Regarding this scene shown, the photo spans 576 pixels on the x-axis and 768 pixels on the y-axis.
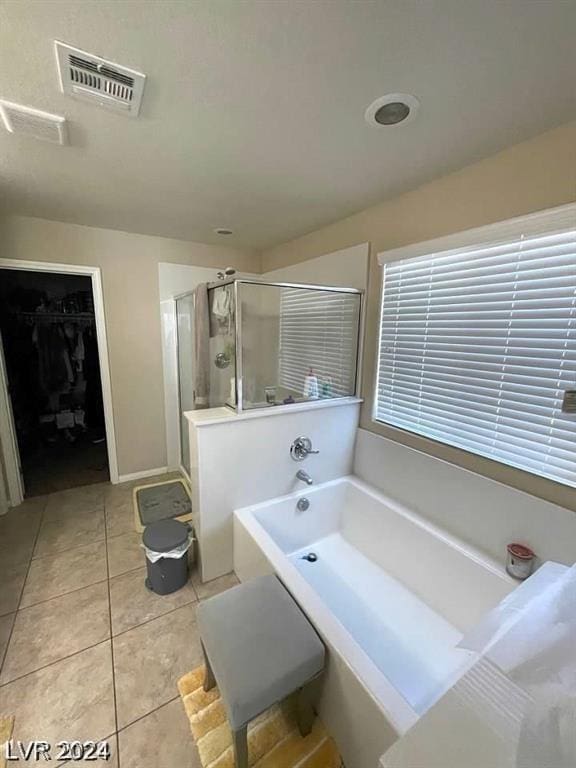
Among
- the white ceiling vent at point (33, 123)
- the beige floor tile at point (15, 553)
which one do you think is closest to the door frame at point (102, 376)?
the beige floor tile at point (15, 553)

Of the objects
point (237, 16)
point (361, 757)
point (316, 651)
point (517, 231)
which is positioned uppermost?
point (237, 16)

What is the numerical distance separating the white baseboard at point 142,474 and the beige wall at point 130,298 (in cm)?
4

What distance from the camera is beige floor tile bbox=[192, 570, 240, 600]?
185 centimetres

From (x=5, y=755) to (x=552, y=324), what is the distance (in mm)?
2768

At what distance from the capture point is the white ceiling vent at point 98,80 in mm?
993

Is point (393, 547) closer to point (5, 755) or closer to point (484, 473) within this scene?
point (484, 473)

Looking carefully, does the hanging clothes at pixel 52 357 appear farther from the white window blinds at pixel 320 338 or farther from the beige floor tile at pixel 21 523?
the white window blinds at pixel 320 338

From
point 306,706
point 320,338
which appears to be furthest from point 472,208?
point 306,706

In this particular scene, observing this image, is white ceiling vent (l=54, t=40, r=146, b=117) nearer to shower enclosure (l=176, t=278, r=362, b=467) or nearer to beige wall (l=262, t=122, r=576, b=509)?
shower enclosure (l=176, t=278, r=362, b=467)

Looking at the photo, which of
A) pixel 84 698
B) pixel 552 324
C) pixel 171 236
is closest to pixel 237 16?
pixel 552 324

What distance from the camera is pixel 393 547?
1977mm

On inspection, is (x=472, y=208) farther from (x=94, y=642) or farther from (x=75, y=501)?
(x=75, y=501)

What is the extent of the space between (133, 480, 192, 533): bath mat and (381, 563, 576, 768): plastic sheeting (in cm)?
214

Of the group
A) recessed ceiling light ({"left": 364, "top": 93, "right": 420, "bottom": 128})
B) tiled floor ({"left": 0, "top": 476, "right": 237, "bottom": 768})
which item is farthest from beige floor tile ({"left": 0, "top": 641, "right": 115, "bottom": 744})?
recessed ceiling light ({"left": 364, "top": 93, "right": 420, "bottom": 128})
